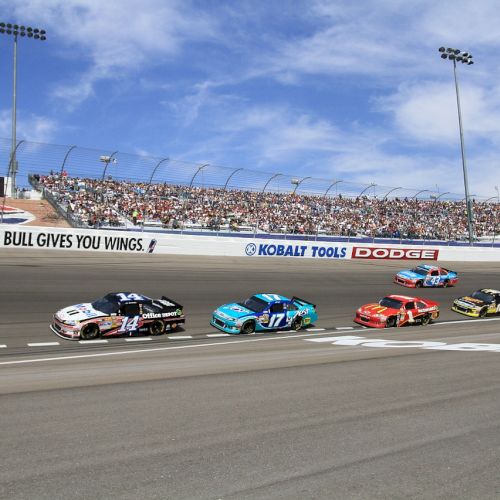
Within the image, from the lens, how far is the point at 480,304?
21109mm

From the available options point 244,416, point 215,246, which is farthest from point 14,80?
point 244,416

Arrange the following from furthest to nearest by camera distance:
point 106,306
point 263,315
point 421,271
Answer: point 421,271
point 263,315
point 106,306

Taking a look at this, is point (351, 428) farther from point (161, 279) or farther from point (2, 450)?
point (161, 279)

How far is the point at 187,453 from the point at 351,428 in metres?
2.26

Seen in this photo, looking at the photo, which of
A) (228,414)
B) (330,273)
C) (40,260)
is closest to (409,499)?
(228,414)

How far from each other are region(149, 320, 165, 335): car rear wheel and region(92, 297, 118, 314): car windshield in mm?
1161

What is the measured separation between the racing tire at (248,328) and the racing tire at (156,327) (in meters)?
2.33

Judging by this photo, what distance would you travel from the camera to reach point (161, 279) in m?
21.9

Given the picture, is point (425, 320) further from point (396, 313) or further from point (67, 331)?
point (67, 331)

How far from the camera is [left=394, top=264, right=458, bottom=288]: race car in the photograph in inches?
1054

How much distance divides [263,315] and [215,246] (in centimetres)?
1374

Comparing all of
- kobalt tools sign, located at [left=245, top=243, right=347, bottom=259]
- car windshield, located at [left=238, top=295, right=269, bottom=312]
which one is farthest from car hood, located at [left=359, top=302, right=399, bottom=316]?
kobalt tools sign, located at [left=245, top=243, right=347, bottom=259]

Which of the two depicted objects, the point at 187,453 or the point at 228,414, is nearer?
the point at 187,453

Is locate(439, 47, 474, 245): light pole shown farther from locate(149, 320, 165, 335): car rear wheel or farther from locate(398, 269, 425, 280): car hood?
locate(149, 320, 165, 335): car rear wheel
